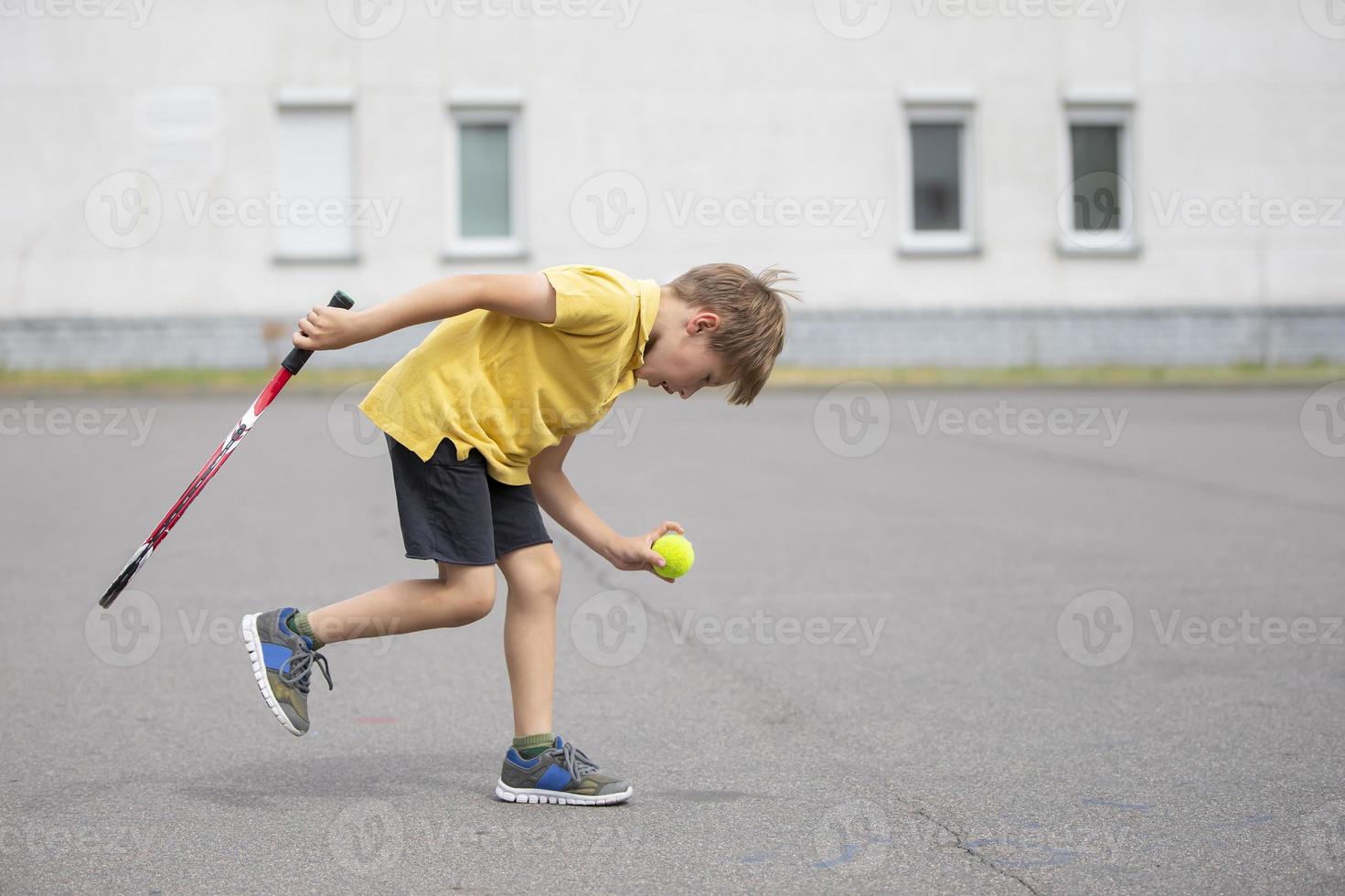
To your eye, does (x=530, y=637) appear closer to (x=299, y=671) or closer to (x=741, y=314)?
(x=299, y=671)

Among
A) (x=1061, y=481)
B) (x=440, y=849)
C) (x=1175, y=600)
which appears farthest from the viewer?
(x=1061, y=481)

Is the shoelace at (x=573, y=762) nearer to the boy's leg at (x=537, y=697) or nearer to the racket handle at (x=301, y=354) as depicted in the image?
the boy's leg at (x=537, y=697)

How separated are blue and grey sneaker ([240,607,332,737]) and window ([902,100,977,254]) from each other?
19.2 meters

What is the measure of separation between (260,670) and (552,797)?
33.6 inches

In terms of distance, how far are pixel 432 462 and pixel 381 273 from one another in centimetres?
1797

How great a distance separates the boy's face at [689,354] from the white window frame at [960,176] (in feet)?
61.2

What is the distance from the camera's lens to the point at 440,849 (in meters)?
3.91

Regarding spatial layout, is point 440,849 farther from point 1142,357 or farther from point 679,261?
point 1142,357

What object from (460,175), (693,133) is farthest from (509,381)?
(460,175)

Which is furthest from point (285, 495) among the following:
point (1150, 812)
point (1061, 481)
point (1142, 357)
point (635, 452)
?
point (1142, 357)

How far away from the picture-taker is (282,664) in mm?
4344

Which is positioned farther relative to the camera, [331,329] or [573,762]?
[573,762]

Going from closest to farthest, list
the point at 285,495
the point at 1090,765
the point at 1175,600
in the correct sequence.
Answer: the point at 1090,765 < the point at 1175,600 < the point at 285,495

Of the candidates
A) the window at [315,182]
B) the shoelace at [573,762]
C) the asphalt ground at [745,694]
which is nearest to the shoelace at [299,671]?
the asphalt ground at [745,694]
